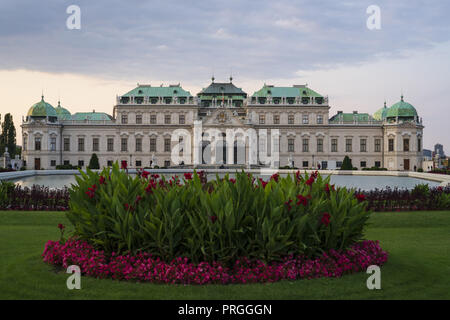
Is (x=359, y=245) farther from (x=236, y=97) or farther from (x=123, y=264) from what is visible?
(x=236, y=97)

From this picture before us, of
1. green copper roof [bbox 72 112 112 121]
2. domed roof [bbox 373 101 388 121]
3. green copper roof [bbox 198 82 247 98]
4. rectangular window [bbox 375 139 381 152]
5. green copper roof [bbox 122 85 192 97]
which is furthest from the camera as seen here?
domed roof [bbox 373 101 388 121]

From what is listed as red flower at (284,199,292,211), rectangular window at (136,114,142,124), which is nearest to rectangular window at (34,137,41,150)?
rectangular window at (136,114,142,124)

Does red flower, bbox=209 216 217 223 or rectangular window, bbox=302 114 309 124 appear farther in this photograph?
rectangular window, bbox=302 114 309 124

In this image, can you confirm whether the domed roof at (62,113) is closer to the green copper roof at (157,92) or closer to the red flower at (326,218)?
the green copper roof at (157,92)

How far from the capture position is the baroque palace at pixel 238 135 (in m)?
75.3

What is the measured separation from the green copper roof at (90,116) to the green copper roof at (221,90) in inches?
684

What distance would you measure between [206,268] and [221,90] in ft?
246

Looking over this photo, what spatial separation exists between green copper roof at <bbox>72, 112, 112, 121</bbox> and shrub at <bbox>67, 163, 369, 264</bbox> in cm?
7280

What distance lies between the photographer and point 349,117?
80.6m

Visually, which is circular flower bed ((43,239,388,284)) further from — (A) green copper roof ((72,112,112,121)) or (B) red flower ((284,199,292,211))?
(A) green copper roof ((72,112,112,121))

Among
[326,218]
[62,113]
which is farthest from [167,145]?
[326,218]

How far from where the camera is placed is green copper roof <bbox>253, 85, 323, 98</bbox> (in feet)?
256

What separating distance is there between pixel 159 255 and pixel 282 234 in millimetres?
2287
